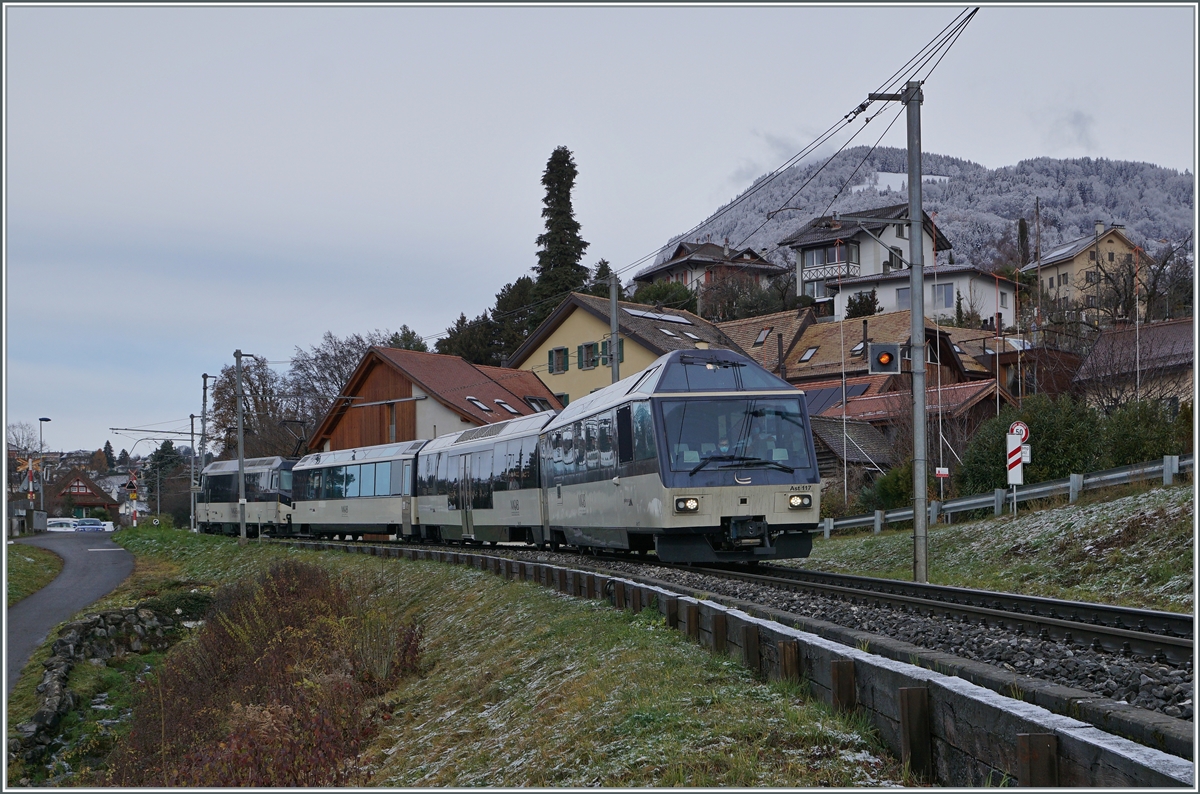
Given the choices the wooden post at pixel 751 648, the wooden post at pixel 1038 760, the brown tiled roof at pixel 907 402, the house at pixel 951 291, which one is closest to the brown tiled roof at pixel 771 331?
the brown tiled roof at pixel 907 402

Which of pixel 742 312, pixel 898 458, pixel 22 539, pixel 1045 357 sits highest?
pixel 742 312

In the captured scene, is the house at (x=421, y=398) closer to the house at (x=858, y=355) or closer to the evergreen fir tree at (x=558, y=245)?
the house at (x=858, y=355)

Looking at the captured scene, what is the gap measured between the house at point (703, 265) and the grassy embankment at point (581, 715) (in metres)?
90.6

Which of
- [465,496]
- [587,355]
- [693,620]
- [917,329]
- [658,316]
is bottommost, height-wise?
[693,620]

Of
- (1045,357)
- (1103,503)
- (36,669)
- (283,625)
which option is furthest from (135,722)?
(1045,357)

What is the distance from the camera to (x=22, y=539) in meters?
62.3

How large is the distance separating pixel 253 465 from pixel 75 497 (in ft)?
232

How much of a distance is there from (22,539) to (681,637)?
60.6 metres

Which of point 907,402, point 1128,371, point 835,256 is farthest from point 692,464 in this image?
point 835,256

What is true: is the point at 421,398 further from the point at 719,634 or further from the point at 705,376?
the point at 719,634

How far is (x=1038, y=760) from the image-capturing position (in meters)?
5.03

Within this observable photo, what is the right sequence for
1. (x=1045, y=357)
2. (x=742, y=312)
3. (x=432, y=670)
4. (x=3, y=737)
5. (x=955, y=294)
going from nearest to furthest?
(x=3, y=737) < (x=432, y=670) < (x=1045, y=357) < (x=742, y=312) < (x=955, y=294)

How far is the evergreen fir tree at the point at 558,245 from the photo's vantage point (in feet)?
251

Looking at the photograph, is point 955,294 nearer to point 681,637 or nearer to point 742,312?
point 742,312
